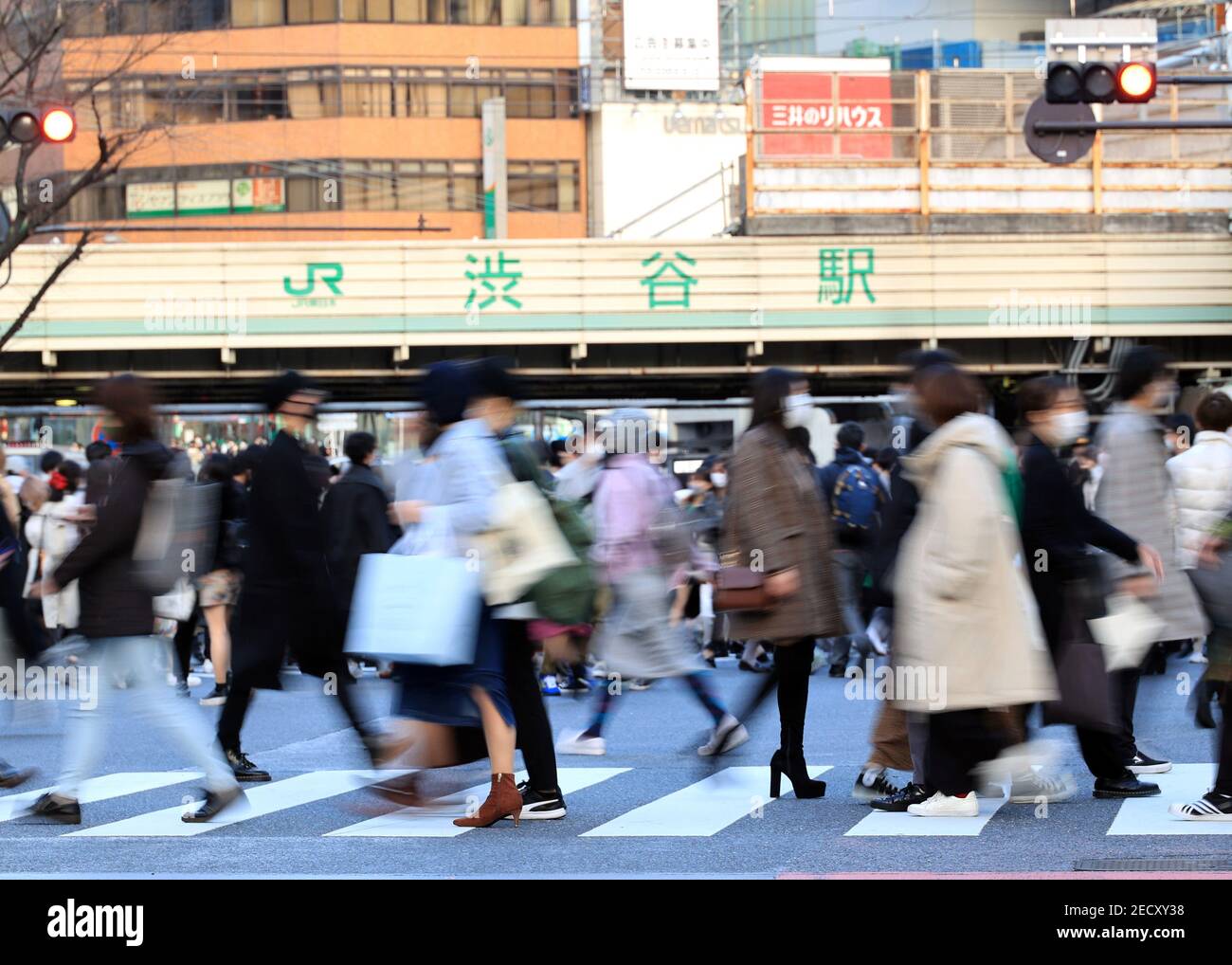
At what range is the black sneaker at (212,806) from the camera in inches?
293

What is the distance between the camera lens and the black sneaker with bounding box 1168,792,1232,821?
→ 704 centimetres

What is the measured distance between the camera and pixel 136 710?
23.9 ft

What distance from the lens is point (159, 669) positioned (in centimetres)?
725

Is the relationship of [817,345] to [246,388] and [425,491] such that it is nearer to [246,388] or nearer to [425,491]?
[246,388]

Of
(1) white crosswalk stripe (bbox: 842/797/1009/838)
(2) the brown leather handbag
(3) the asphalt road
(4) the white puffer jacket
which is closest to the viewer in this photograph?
(3) the asphalt road

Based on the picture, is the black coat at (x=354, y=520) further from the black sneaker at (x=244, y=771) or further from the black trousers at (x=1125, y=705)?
the black trousers at (x=1125, y=705)

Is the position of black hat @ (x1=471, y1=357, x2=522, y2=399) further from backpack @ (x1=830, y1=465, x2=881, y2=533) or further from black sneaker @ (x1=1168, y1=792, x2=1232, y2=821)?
backpack @ (x1=830, y1=465, x2=881, y2=533)

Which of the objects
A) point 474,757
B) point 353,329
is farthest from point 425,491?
point 353,329

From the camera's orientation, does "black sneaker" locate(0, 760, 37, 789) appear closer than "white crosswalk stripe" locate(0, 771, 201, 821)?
No

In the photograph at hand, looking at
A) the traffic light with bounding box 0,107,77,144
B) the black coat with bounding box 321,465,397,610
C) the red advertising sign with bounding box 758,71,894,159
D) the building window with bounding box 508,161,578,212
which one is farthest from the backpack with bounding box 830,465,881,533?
the building window with bounding box 508,161,578,212

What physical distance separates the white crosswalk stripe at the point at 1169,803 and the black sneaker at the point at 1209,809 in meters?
0.02

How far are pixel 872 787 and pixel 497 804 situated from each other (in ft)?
5.63

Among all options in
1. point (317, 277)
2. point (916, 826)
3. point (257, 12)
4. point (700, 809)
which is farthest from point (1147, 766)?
point (257, 12)

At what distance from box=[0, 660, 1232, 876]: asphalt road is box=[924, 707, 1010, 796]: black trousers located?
0.21 m
